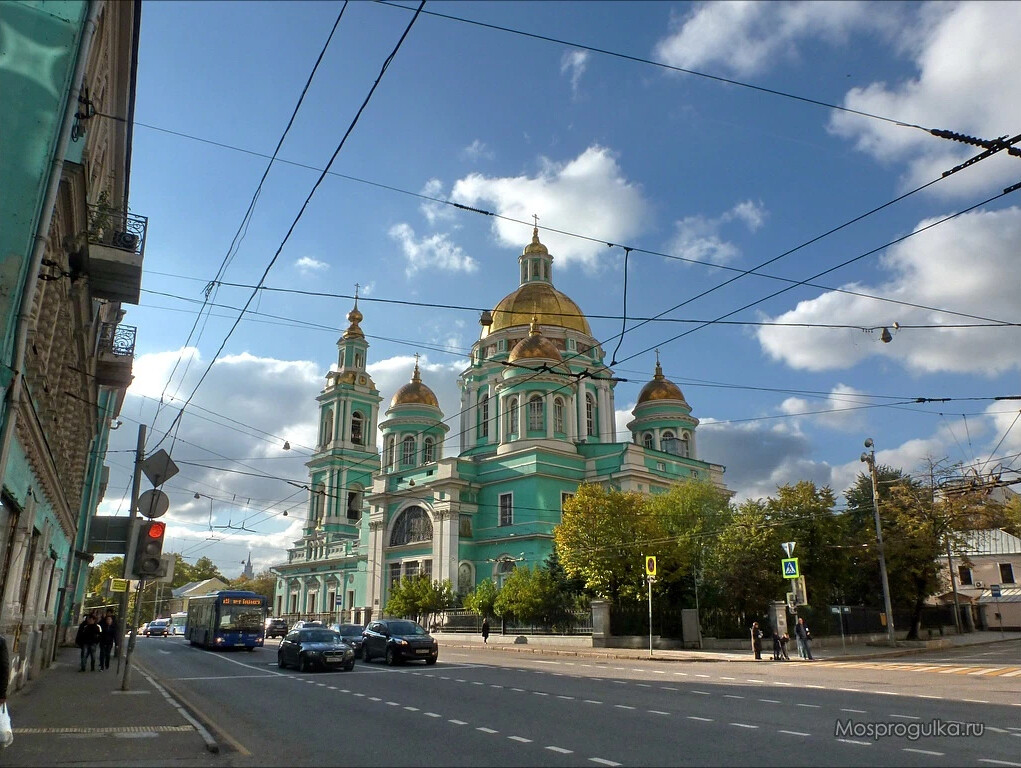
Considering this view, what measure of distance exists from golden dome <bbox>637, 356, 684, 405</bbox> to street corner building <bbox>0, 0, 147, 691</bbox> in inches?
1767

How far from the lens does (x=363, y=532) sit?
58500 millimetres

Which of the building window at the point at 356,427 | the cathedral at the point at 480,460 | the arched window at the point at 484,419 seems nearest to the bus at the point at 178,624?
the cathedral at the point at 480,460

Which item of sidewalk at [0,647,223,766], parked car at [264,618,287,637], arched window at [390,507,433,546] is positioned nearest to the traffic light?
sidewalk at [0,647,223,766]

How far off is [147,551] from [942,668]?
826 inches

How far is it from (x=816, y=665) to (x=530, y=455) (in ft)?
84.1

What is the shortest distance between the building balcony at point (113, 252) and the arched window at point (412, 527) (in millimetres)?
38229

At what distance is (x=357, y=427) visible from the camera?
6950 centimetres

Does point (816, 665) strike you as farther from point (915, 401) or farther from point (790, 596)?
point (915, 401)

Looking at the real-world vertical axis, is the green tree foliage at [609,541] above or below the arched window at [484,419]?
below

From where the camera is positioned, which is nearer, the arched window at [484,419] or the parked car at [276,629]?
the parked car at [276,629]

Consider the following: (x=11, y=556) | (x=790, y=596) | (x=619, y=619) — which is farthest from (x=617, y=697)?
(x=619, y=619)

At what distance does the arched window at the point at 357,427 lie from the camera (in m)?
68.9

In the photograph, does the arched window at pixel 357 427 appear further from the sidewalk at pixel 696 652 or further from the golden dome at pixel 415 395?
the sidewalk at pixel 696 652

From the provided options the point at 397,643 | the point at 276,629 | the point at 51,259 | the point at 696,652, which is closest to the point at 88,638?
the point at 397,643
